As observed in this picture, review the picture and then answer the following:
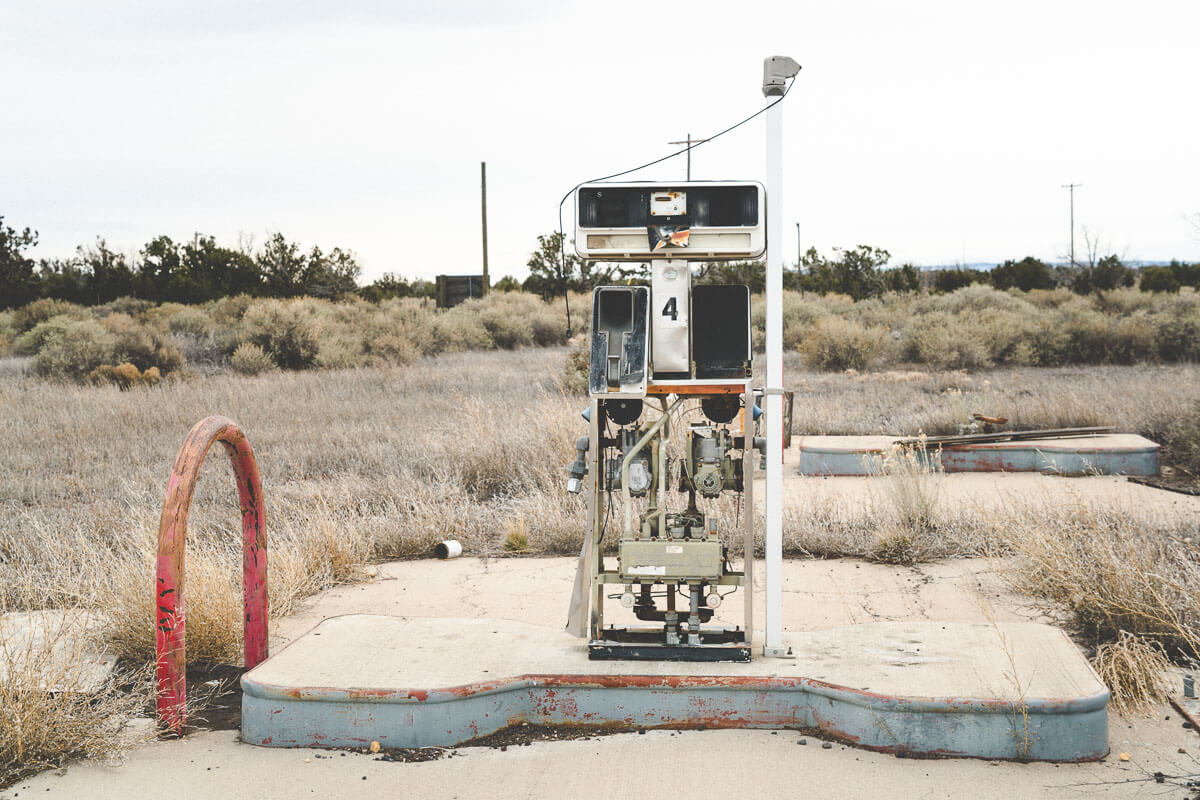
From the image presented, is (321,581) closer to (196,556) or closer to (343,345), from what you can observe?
(196,556)

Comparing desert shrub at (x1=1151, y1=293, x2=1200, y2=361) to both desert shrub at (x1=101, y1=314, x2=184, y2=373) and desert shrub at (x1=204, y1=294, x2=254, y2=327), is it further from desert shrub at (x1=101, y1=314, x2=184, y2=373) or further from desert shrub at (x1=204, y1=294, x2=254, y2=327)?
desert shrub at (x1=204, y1=294, x2=254, y2=327)

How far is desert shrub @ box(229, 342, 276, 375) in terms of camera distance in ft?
69.9

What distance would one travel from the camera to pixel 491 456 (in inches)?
403

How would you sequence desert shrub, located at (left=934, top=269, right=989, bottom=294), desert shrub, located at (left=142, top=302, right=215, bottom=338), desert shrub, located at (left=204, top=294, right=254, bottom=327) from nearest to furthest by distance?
desert shrub, located at (left=142, top=302, right=215, bottom=338), desert shrub, located at (left=204, top=294, right=254, bottom=327), desert shrub, located at (left=934, top=269, right=989, bottom=294)

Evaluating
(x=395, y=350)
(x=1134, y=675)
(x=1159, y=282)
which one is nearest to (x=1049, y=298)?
(x=1159, y=282)

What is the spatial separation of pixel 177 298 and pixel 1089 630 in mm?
37028

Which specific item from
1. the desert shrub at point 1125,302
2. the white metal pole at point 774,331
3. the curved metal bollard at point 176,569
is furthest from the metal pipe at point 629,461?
the desert shrub at point 1125,302

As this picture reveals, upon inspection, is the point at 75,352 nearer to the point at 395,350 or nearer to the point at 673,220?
the point at 395,350

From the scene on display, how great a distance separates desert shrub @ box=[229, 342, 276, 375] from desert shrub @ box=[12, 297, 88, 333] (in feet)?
31.4

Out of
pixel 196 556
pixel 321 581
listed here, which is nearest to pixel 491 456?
pixel 321 581

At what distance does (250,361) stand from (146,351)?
1926mm

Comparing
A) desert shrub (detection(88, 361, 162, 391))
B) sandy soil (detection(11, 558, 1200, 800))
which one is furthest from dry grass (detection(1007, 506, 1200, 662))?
desert shrub (detection(88, 361, 162, 391))

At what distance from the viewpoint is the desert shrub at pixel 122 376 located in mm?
18891

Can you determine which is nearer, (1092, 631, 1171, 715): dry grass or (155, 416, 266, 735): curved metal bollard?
(155, 416, 266, 735): curved metal bollard
